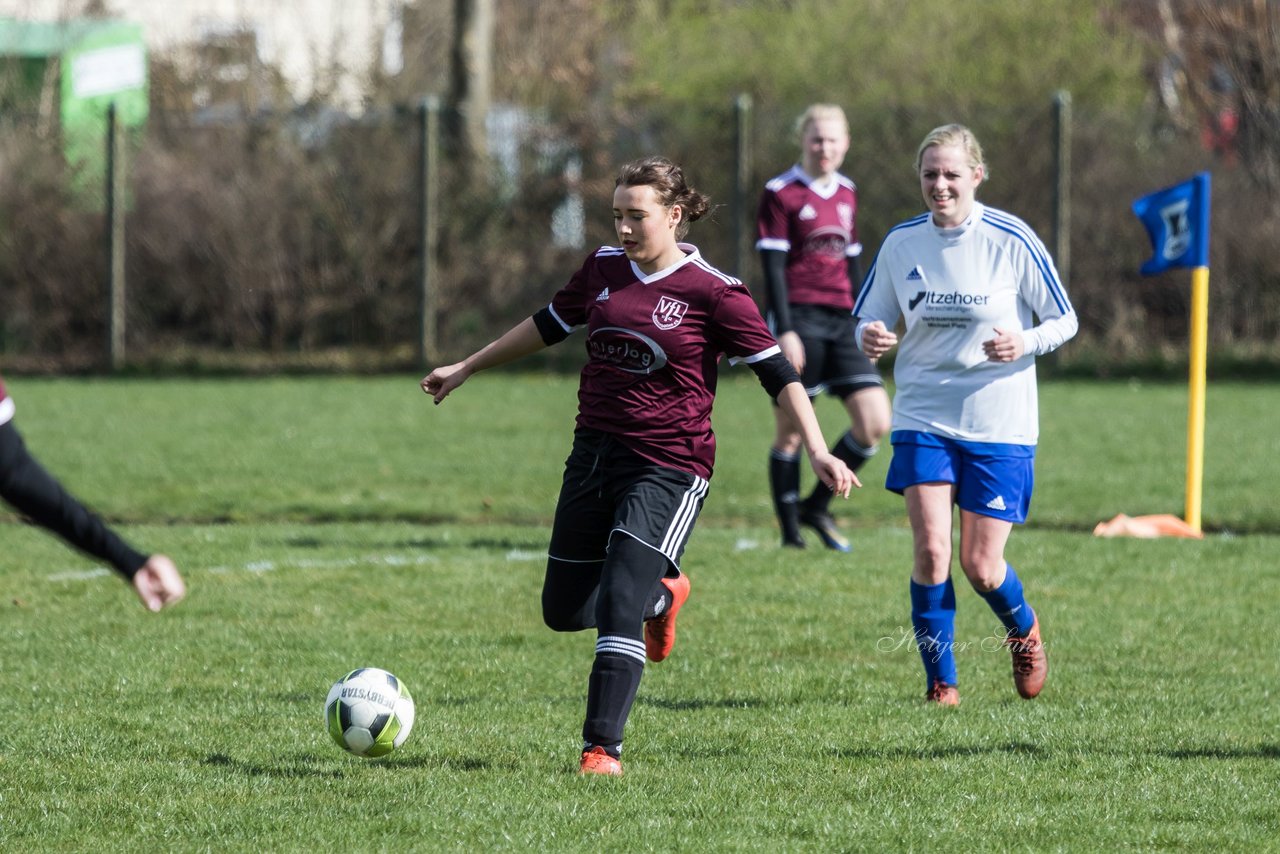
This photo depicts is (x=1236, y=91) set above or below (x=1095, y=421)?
above

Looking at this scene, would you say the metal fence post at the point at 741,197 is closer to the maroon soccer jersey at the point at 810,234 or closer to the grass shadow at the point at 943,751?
the maroon soccer jersey at the point at 810,234

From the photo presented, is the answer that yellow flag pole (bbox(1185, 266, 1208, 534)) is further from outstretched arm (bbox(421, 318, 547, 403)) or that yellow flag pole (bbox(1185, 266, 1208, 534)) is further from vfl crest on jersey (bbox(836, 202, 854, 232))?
outstretched arm (bbox(421, 318, 547, 403))

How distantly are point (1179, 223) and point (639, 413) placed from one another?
565 cm

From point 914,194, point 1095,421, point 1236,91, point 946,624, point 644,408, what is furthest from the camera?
point 1236,91

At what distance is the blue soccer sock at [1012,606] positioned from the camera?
6.10 m

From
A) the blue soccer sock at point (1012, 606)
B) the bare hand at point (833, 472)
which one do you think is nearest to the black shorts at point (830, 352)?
the blue soccer sock at point (1012, 606)

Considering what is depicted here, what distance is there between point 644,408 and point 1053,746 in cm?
166

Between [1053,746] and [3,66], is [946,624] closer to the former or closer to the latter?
[1053,746]

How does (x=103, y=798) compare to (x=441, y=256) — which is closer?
(x=103, y=798)

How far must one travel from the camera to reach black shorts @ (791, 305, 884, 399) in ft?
30.5

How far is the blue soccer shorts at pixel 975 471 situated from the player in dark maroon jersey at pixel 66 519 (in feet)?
9.32

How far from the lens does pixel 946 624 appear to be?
614 centimetres

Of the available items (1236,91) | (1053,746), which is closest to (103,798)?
(1053,746)

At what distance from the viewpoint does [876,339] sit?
6059 millimetres
